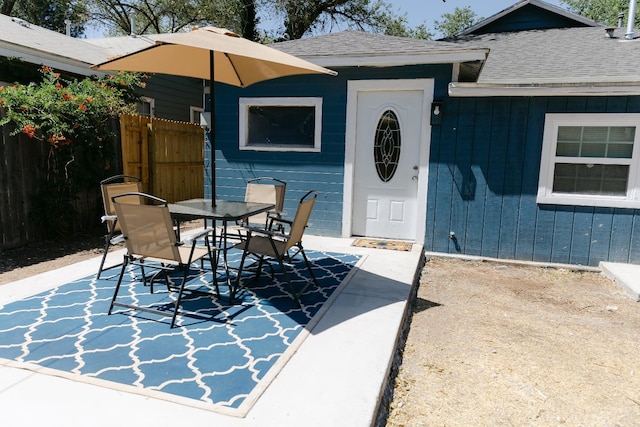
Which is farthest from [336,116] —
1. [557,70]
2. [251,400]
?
[251,400]

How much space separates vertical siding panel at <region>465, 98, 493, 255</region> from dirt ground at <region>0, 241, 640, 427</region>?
58cm

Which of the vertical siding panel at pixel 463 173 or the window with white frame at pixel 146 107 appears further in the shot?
the window with white frame at pixel 146 107

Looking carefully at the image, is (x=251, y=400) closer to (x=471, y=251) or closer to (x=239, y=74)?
(x=239, y=74)

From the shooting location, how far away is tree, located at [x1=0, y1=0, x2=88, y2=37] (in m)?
20.1

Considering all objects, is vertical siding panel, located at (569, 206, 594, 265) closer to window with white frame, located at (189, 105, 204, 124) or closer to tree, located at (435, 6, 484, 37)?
window with white frame, located at (189, 105, 204, 124)

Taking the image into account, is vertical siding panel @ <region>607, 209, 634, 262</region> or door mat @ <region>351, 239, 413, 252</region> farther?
door mat @ <region>351, 239, 413, 252</region>

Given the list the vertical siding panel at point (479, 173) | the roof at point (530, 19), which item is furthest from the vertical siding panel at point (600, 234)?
the roof at point (530, 19)

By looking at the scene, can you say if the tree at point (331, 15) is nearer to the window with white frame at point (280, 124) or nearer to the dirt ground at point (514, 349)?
the window with white frame at point (280, 124)

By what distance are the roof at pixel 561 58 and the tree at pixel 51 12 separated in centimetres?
1971

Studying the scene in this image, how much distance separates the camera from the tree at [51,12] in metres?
20.1

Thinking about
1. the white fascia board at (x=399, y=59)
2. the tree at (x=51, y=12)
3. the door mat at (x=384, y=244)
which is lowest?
the door mat at (x=384, y=244)

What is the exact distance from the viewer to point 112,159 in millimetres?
6852

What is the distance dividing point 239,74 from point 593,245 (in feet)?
15.8

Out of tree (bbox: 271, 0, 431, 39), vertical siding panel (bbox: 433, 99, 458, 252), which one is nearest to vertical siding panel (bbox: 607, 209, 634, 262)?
vertical siding panel (bbox: 433, 99, 458, 252)
